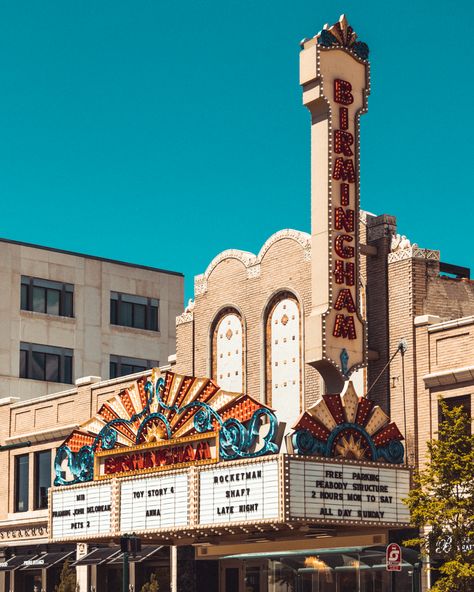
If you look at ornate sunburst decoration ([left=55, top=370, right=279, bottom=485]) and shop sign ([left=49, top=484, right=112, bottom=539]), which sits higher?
ornate sunburst decoration ([left=55, top=370, right=279, bottom=485])

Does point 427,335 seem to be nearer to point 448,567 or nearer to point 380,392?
point 380,392

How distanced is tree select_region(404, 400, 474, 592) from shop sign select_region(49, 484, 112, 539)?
38.5 feet

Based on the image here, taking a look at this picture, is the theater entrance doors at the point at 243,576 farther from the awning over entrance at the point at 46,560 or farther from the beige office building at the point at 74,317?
the beige office building at the point at 74,317

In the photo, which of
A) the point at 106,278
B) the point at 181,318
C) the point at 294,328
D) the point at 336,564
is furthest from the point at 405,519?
the point at 106,278

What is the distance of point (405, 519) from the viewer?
34.3m

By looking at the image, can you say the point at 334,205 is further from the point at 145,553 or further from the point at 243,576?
the point at 145,553

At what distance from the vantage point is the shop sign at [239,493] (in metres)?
33.1

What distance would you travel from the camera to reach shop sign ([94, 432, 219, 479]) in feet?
118

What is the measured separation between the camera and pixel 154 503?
37625mm

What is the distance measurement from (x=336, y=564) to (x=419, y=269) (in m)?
8.41

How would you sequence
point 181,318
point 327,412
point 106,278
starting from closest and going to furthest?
point 327,412 < point 181,318 < point 106,278

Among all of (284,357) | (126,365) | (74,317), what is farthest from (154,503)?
(126,365)

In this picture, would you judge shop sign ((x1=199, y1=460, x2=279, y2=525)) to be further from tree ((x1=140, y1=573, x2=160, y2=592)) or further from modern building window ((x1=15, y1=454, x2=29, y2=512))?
modern building window ((x1=15, y1=454, x2=29, y2=512))

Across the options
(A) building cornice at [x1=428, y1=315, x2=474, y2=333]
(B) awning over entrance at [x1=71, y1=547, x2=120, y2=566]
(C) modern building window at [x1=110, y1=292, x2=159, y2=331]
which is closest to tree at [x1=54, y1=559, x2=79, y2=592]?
(B) awning over entrance at [x1=71, y1=547, x2=120, y2=566]
